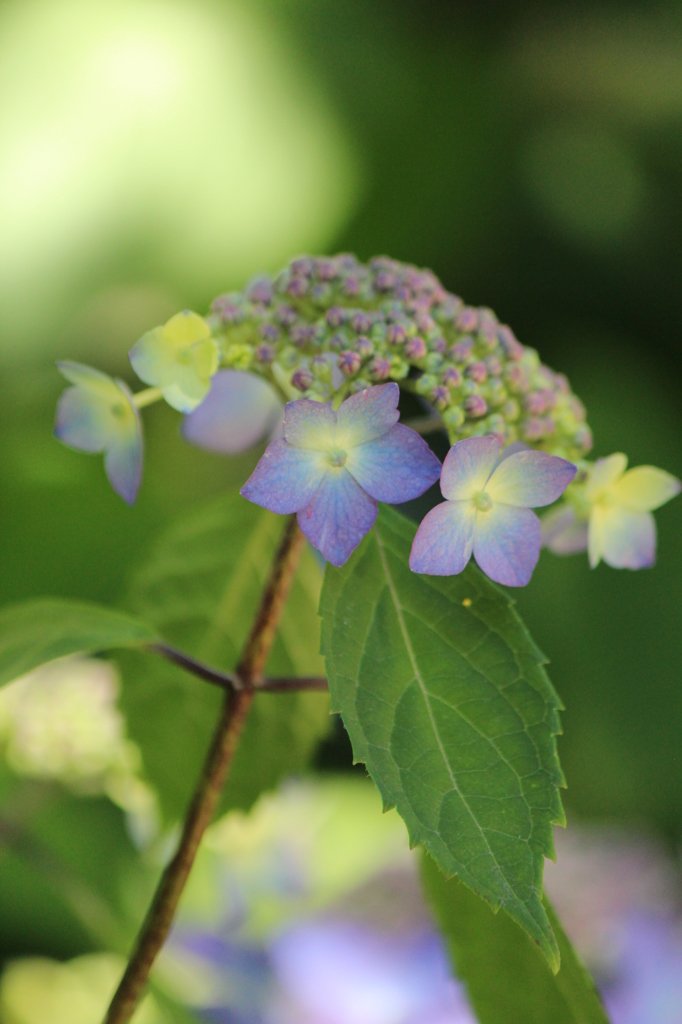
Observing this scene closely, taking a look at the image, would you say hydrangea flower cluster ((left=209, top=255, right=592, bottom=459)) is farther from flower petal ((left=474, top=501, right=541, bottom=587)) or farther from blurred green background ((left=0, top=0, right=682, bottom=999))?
blurred green background ((left=0, top=0, right=682, bottom=999))

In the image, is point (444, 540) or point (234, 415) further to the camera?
point (234, 415)

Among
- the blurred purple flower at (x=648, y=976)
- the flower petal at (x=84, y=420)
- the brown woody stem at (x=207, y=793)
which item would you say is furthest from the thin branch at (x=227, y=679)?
the blurred purple flower at (x=648, y=976)

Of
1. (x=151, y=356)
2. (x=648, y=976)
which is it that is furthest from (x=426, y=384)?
(x=648, y=976)

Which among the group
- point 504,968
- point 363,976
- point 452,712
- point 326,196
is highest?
point 326,196

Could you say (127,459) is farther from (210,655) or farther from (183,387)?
(210,655)

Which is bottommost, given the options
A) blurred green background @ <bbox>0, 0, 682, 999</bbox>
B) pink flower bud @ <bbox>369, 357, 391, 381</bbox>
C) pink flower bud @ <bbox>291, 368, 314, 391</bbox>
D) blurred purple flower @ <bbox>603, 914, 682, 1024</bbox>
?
blurred purple flower @ <bbox>603, 914, 682, 1024</bbox>


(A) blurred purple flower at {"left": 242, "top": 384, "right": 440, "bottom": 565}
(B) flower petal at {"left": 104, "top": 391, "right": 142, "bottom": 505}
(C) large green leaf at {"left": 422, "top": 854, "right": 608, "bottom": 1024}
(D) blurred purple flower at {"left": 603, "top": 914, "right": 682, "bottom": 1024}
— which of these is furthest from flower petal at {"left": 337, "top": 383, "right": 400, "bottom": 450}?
(D) blurred purple flower at {"left": 603, "top": 914, "right": 682, "bottom": 1024}
